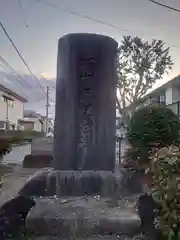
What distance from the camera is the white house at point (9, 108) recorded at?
90.9 feet

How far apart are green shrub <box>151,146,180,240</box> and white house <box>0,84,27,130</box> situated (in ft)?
79.6

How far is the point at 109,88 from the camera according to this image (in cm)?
502

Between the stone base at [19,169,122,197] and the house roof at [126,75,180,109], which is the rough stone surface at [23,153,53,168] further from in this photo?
the house roof at [126,75,180,109]

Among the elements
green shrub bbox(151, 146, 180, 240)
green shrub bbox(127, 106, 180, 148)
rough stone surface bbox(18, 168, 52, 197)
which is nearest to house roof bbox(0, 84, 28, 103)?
green shrub bbox(127, 106, 180, 148)

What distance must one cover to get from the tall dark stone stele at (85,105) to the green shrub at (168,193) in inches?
83.1

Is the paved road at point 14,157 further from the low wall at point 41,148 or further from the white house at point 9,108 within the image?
the white house at point 9,108

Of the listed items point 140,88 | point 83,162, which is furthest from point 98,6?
point 140,88

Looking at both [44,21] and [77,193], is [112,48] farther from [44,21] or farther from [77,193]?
[44,21]

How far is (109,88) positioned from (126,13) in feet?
13.8

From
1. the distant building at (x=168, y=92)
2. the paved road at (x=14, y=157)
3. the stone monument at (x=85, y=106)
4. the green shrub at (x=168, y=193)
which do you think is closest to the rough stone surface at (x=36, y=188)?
the stone monument at (x=85, y=106)

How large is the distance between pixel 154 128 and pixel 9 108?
27141mm

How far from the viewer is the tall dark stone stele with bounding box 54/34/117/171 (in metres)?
4.94

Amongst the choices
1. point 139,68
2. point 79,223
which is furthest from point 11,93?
point 79,223

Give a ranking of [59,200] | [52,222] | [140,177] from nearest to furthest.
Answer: [52,222] → [59,200] → [140,177]
